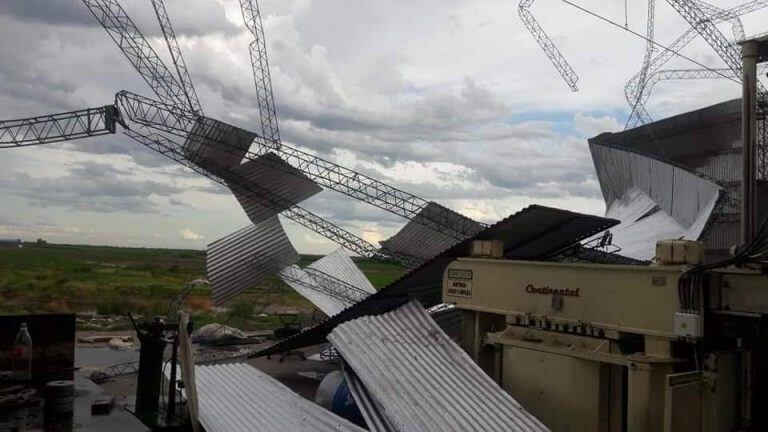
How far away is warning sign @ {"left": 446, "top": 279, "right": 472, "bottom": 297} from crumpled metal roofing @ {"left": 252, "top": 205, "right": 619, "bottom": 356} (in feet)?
1.65

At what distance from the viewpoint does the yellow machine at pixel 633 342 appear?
8.98m

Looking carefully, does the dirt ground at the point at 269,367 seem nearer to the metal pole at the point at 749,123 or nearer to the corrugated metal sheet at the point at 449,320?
the corrugated metal sheet at the point at 449,320

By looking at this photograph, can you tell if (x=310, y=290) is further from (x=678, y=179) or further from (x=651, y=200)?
(x=651, y=200)

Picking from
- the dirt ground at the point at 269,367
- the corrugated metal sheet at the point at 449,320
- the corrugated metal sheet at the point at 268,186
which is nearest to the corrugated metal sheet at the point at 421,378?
the corrugated metal sheet at the point at 449,320

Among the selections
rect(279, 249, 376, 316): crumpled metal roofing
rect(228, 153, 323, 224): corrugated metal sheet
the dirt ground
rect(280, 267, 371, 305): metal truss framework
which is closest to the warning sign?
the dirt ground

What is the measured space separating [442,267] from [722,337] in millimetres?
5699

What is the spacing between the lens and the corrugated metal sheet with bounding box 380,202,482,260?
77.6 ft

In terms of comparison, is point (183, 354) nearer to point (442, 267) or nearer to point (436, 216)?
point (442, 267)

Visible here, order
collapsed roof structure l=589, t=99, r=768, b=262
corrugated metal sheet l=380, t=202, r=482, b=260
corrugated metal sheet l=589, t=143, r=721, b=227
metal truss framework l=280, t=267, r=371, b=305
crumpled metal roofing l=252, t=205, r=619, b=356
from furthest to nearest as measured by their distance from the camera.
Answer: corrugated metal sheet l=589, t=143, r=721, b=227 → collapsed roof structure l=589, t=99, r=768, b=262 → corrugated metal sheet l=380, t=202, r=482, b=260 → metal truss framework l=280, t=267, r=371, b=305 → crumpled metal roofing l=252, t=205, r=619, b=356

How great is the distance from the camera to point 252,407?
11703 mm

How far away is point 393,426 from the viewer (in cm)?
961

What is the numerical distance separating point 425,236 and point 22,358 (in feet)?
49.7

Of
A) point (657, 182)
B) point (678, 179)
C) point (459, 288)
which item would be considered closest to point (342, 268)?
point (459, 288)

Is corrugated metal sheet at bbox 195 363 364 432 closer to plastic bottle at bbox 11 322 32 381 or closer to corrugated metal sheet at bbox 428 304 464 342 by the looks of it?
plastic bottle at bbox 11 322 32 381
